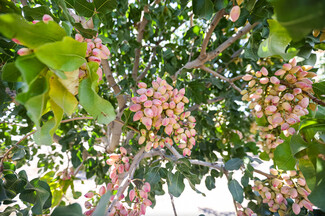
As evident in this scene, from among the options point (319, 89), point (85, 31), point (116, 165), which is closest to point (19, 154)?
point (116, 165)

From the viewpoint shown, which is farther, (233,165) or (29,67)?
(233,165)

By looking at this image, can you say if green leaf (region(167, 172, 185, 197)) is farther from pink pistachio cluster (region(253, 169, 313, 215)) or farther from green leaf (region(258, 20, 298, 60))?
green leaf (region(258, 20, 298, 60))

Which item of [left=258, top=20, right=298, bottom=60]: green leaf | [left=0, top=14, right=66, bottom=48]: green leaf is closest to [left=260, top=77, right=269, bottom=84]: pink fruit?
[left=258, top=20, right=298, bottom=60]: green leaf

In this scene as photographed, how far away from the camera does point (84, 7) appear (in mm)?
432

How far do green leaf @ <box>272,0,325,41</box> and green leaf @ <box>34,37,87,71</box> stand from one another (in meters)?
0.25

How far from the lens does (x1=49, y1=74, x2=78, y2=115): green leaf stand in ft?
0.93

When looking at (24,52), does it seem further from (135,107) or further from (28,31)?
(135,107)

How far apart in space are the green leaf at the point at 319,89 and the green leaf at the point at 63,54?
0.56 metres

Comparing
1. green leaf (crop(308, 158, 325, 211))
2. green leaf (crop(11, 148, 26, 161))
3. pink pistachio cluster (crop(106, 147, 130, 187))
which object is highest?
green leaf (crop(11, 148, 26, 161))

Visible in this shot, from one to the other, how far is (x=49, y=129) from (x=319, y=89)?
0.63 metres

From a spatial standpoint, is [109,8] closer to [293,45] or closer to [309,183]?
[293,45]

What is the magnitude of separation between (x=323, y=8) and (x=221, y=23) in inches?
32.8

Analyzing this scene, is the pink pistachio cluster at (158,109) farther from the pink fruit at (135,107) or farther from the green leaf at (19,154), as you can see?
the green leaf at (19,154)

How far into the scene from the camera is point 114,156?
0.67m
